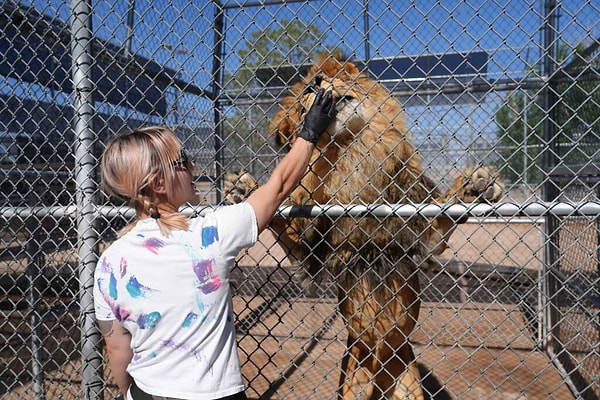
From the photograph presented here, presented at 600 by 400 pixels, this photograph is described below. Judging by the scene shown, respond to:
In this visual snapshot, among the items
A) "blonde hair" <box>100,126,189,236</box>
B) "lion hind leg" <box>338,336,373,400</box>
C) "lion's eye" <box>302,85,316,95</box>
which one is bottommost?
"lion hind leg" <box>338,336,373,400</box>

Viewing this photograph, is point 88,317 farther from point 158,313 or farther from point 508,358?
point 508,358

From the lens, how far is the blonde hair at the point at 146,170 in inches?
60.3

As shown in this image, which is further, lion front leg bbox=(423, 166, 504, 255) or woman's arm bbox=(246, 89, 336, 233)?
lion front leg bbox=(423, 166, 504, 255)

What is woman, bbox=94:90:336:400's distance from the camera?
149 centimetres

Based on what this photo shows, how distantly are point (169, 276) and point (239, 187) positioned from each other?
0.98 m

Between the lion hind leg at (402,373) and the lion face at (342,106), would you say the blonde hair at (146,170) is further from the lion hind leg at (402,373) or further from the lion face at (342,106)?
the lion hind leg at (402,373)

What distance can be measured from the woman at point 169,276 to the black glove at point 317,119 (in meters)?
0.39

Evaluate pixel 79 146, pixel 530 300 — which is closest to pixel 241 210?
pixel 79 146

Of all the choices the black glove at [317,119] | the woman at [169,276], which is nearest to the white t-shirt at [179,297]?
the woman at [169,276]

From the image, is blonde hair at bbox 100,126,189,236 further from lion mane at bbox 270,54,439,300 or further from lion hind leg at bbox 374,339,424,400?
lion hind leg at bbox 374,339,424,400

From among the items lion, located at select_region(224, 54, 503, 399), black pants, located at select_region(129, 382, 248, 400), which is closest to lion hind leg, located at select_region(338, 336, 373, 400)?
lion, located at select_region(224, 54, 503, 399)

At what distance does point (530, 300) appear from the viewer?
627cm

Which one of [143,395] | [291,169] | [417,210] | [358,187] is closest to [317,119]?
[291,169]

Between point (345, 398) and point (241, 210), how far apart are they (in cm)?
201
